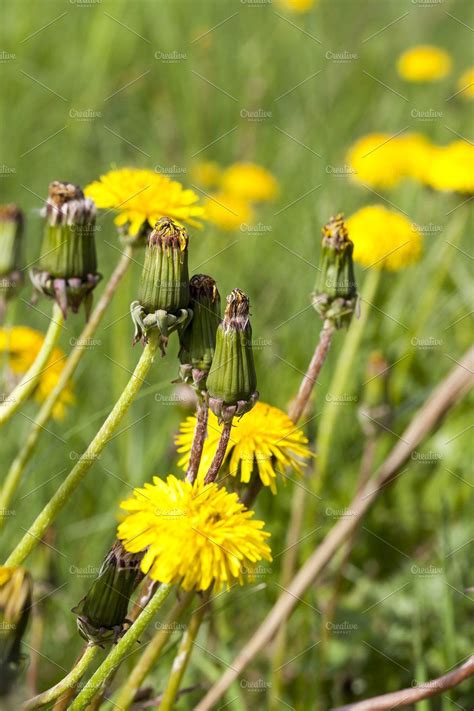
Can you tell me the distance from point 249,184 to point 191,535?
231 cm

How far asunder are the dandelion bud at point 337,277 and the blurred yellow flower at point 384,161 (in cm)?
142

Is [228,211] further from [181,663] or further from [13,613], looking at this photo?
[13,613]

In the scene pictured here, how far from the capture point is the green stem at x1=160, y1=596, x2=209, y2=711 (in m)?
1.05

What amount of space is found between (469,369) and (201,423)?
0.41 meters

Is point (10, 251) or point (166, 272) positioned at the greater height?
point (10, 251)

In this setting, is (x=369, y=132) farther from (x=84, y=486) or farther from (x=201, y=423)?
(x=201, y=423)

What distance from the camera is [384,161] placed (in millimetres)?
2676

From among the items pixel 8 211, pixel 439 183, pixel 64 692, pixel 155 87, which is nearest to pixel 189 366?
pixel 64 692

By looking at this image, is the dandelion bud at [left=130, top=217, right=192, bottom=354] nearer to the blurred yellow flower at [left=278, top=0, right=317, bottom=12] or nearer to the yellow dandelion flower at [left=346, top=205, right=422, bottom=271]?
the yellow dandelion flower at [left=346, top=205, right=422, bottom=271]

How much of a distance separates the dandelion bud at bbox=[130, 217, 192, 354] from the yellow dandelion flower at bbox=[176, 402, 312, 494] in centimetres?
15

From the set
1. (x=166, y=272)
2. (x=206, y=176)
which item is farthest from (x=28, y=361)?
(x=206, y=176)

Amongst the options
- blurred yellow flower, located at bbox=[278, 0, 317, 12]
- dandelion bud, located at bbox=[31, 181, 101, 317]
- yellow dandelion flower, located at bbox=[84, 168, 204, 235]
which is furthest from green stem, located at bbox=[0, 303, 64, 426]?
blurred yellow flower, located at bbox=[278, 0, 317, 12]

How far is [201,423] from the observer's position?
3.10ft

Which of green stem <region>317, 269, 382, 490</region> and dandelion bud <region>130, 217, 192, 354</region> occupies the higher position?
green stem <region>317, 269, 382, 490</region>
